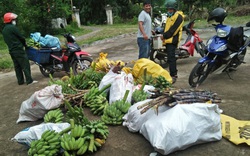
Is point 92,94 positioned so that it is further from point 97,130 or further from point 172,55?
point 172,55

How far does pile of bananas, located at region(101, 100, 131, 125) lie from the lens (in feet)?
12.1

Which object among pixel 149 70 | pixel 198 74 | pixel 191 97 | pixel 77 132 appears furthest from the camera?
pixel 198 74

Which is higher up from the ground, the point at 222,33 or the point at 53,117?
the point at 222,33

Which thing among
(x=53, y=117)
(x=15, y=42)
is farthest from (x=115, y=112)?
(x=15, y=42)

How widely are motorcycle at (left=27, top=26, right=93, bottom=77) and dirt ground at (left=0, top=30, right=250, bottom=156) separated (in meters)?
0.39

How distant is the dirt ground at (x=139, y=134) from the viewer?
3020 millimetres

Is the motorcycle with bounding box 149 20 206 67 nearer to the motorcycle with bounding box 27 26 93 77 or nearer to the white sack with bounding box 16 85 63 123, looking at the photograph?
the motorcycle with bounding box 27 26 93 77

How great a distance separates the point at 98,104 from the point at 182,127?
167 cm

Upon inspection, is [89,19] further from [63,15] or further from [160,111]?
[160,111]

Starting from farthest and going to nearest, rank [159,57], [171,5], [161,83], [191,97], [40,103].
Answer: [159,57] → [171,5] → [161,83] → [40,103] → [191,97]

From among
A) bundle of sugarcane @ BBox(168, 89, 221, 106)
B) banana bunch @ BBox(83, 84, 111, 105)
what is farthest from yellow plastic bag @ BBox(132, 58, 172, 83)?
bundle of sugarcane @ BBox(168, 89, 221, 106)

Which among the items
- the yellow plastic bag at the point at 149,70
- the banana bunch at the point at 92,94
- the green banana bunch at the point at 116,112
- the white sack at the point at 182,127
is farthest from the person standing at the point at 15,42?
the white sack at the point at 182,127

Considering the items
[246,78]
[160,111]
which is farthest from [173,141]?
[246,78]

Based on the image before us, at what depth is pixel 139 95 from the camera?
402 cm
